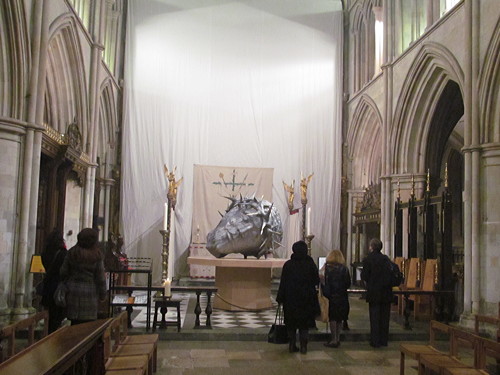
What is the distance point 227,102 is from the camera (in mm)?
16359

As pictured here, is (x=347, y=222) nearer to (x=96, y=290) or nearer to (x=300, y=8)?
(x=300, y=8)

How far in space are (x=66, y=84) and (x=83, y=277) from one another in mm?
8000

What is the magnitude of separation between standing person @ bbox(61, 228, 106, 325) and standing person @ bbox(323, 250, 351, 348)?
2.93 meters

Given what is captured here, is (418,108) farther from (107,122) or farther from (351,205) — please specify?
(107,122)

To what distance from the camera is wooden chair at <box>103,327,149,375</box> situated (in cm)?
384

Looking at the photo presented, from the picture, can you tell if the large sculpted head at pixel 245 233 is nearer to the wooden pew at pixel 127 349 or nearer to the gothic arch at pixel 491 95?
the gothic arch at pixel 491 95

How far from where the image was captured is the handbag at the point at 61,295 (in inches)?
180

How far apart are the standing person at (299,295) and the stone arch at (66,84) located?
7.01 metres

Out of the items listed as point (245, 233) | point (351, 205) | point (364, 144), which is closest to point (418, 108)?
point (364, 144)

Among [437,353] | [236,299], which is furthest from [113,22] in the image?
[437,353]

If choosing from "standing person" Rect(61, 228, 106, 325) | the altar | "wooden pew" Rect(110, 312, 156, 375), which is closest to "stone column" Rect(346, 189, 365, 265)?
the altar

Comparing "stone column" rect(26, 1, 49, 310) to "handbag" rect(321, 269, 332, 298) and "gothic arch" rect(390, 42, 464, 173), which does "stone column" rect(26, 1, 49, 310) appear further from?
"gothic arch" rect(390, 42, 464, 173)

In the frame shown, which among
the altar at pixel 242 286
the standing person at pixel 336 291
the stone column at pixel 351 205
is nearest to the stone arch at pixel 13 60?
the altar at pixel 242 286

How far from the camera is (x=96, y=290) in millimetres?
4727
